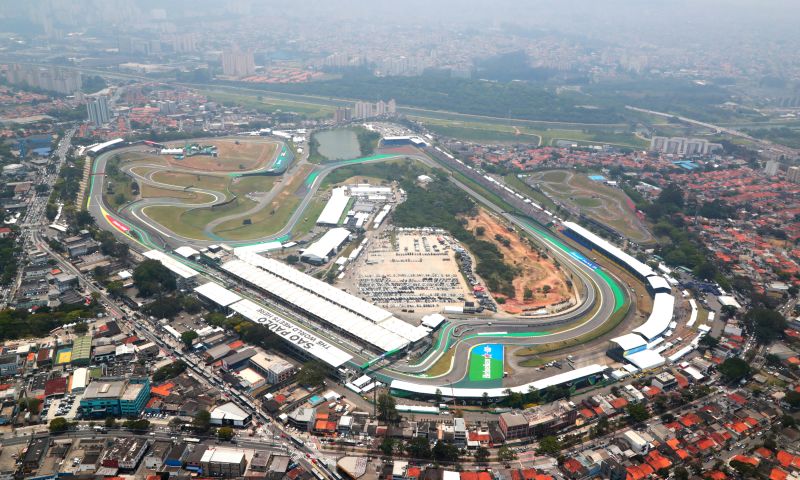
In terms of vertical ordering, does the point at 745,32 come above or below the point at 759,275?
above

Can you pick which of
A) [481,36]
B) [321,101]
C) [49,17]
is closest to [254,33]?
[49,17]

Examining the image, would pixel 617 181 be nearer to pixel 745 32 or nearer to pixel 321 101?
pixel 321 101

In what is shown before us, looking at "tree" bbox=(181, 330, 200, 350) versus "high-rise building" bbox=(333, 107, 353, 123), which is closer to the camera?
"tree" bbox=(181, 330, 200, 350)

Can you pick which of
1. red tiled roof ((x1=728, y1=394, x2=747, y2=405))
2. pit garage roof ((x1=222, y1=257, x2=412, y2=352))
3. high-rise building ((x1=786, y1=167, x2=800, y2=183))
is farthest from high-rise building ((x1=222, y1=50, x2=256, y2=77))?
red tiled roof ((x1=728, y1=394, x2=747, y2=405))

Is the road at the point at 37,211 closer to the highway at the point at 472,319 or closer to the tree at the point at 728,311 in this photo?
the highway at the point at 472,319

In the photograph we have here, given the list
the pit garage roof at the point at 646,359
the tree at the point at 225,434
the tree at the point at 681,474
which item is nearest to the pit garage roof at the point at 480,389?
the pit garage roof at the point at 646,359

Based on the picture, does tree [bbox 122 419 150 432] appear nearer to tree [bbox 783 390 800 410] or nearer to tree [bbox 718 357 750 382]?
tree [bbox 718 357 750 382]
